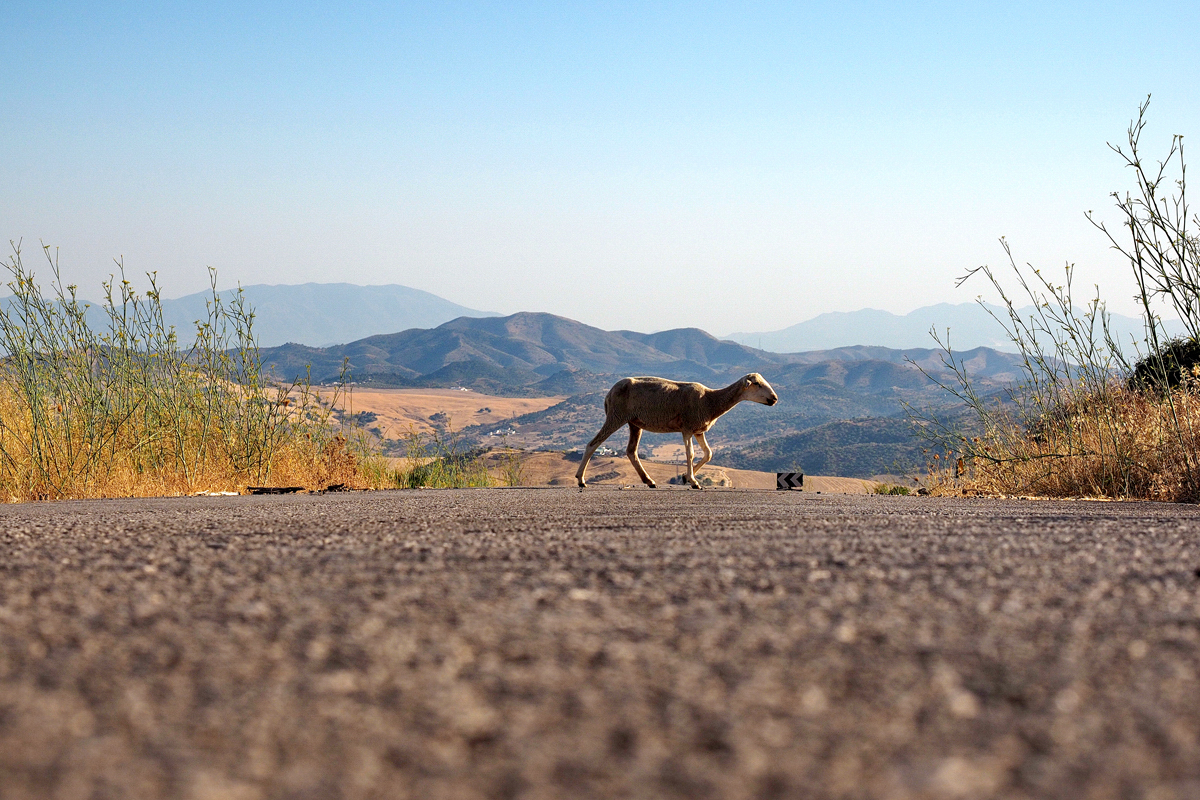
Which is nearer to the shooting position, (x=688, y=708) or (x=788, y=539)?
(x=688, y=708)

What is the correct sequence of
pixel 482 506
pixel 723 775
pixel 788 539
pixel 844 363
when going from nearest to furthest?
pixel 723 775 < pixel 788 539 < pixel 482 506 < pixel 844 363

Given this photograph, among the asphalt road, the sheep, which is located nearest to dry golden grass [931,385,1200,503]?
the sheep

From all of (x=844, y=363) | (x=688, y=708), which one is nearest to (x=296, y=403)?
(x=688, y=708)

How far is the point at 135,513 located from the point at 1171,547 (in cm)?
610

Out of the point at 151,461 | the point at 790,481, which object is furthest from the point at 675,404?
the point at 151,461

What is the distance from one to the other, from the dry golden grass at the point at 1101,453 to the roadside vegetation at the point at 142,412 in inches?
306

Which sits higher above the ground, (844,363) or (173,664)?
(844,363)

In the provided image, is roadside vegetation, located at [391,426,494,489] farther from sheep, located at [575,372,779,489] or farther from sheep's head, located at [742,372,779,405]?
sheep's head, located at [742,372,779,405]

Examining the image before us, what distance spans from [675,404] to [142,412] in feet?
20.5

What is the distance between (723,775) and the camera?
5.14ft

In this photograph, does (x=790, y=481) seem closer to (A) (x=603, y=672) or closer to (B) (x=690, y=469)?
(B) (x=690, y=469)

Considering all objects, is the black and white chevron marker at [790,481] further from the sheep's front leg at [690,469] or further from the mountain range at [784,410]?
the mountain range at [784,410]

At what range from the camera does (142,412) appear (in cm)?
1050

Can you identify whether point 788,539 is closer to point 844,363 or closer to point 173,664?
point 173,664
